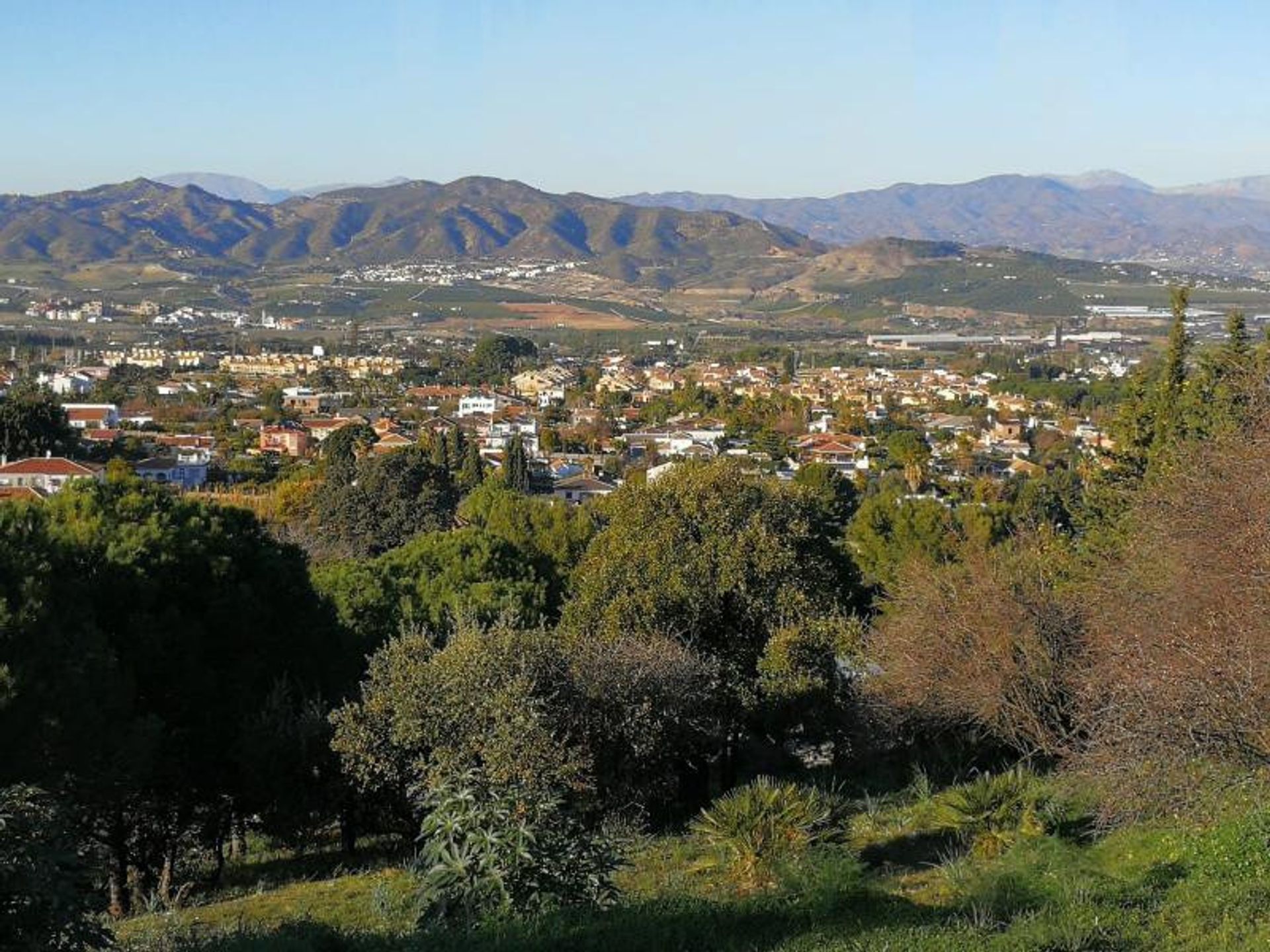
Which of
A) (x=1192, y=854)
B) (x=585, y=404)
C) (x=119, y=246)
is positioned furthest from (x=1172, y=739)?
(x=119, y=246)

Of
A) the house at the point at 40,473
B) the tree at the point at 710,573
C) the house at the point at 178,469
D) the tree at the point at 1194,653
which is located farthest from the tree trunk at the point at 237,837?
the house at the point at 178,469

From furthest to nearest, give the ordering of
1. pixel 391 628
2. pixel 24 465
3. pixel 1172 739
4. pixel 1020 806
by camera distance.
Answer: pixel 24 465
pixel 391 628
pixel 1020 806
pixel 1172 739

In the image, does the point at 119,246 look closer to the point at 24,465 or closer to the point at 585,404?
the point at 585,404

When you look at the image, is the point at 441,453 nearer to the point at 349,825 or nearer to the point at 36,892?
the point at 349,825

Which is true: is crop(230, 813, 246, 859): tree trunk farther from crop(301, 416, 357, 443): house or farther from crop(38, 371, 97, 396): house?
crop(38, 371, 97, 396): house

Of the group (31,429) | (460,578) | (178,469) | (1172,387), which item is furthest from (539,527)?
(31,429)
